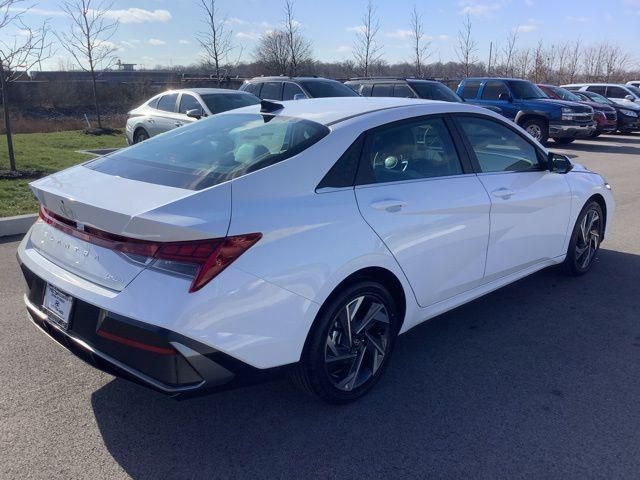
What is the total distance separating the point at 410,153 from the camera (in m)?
3.70

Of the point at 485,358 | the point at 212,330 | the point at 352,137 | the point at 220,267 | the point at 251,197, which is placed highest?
the point at 352,137

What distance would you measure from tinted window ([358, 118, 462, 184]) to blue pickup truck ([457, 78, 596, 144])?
45.9 feet

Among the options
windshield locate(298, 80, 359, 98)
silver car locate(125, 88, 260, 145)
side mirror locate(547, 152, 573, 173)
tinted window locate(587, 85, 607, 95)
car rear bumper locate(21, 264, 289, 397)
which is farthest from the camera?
tinted window locate(587, 85, 607, 95)

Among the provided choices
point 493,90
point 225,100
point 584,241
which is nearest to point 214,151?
point 584,241

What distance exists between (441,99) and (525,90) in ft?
13.4

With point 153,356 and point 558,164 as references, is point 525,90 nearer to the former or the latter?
point 558,164

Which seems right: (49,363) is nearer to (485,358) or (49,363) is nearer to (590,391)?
(485,358)

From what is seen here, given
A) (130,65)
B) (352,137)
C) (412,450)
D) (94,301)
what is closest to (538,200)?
(352,137)

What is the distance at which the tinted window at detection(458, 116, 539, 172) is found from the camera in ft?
13.6

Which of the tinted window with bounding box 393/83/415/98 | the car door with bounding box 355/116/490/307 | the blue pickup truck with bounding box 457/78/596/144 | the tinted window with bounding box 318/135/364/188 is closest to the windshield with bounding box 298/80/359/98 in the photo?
the tinted window with bounding box 393/83/415/98

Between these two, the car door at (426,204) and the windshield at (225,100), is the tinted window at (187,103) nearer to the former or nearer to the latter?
the windshield at (225,100)

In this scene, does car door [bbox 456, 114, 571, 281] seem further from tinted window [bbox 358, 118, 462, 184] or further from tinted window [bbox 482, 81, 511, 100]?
tinted window [bbox 482, 81, 511, 100]

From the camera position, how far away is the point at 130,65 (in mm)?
68750

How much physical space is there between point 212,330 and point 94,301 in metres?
0.58
